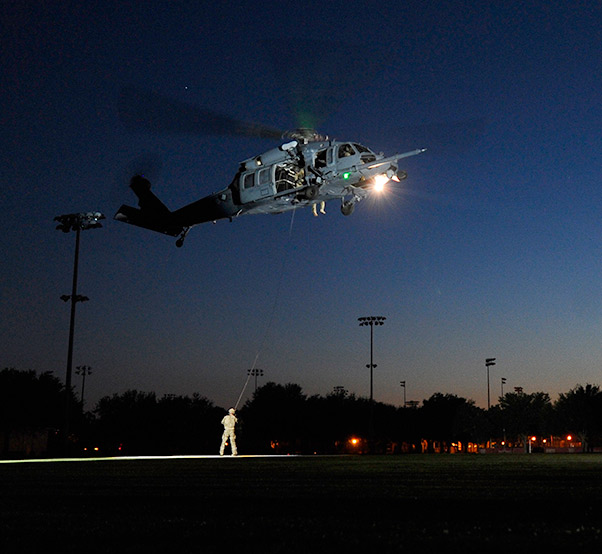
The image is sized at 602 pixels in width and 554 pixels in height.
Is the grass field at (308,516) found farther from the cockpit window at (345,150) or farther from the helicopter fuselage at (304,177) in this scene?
the cockpit window at (345,150)

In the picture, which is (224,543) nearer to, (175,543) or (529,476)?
(175,543)

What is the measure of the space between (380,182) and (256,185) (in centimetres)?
442

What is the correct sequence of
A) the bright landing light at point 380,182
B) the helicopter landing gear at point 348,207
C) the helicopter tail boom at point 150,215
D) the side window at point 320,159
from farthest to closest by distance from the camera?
the helicopter tail boom at point 150,215 < the helicopter landing gear at point 348,207 < the bright landing light at point 380,182 < the side window at point 320,159

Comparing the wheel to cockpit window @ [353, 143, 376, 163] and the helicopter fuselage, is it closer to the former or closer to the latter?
the helicopter fuselage

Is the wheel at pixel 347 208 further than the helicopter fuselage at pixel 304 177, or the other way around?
the wheel at pixel 347 208

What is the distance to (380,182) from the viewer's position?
→ 93.4 feet

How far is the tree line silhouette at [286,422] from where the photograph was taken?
78.8 metres

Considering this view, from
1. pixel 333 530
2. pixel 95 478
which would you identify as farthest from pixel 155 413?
pixel 333 530

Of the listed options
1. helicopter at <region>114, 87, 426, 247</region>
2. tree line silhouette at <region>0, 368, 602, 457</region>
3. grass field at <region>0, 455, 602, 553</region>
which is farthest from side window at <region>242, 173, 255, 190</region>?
tree line silhouette at <region>0, 368, 602, 457</region>

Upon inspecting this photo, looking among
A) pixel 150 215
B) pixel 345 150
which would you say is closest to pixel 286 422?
pixel 150 215

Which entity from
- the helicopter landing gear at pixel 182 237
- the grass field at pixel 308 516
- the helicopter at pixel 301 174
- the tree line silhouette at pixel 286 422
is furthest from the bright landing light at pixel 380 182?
the tree line silhouette at pixel 286 422

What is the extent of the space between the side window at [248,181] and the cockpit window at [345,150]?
133 inches

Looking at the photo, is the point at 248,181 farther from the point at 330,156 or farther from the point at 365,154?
the point at 365,154

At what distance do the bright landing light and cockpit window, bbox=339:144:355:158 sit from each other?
1.25m
